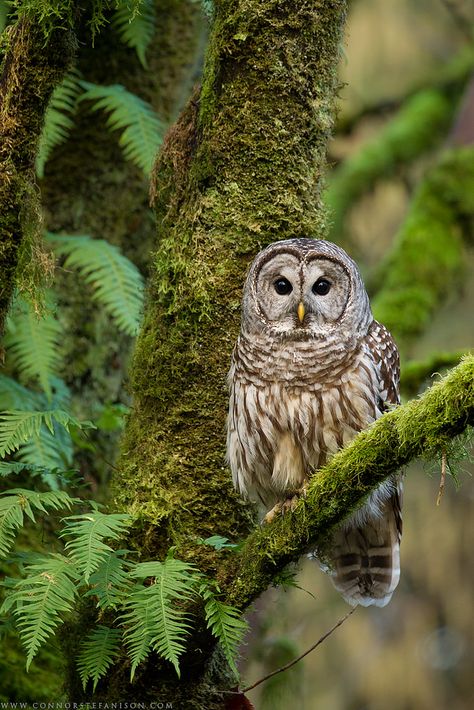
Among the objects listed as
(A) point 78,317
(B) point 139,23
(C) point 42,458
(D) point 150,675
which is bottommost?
(D) point 150,675

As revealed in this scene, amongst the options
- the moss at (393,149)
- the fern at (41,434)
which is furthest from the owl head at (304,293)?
the moss at (393,149)

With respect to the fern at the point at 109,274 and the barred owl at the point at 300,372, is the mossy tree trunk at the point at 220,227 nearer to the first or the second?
the barred owl at the point at 300,372

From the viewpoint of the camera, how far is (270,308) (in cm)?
413

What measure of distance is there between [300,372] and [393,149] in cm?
363

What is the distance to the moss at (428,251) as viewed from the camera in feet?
18.7

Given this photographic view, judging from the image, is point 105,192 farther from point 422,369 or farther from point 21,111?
point 422,369

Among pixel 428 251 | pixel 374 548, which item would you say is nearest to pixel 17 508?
Result: pixel 374 548

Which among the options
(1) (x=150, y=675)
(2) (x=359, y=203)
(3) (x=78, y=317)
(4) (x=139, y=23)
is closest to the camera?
(1) (x=150, y=675)

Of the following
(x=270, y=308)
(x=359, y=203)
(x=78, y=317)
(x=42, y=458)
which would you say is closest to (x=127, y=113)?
(x=78, y=317)

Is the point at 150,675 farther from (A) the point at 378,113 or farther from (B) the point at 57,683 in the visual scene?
(A) the point at 378,113

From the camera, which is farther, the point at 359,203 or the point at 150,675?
the point at 359,203

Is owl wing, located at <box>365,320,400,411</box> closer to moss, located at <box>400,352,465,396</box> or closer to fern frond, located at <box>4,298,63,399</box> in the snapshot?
moss, located at <box>400,352,465,396</box>

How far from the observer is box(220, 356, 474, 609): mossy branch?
8.86ft

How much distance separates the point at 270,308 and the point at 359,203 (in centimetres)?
325
